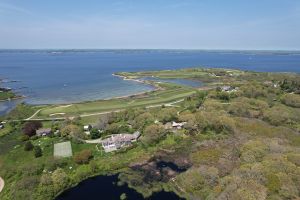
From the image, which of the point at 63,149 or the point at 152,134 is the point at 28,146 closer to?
the point at 63,149

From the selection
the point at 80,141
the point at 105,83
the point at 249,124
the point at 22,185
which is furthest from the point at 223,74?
the point at 22,185

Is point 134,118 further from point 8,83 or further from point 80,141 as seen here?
point 8,83

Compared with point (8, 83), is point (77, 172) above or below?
above

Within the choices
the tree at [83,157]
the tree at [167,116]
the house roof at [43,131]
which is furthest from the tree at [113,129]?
the house roof at [43,131]

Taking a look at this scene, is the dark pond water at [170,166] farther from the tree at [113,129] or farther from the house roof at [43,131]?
the house roof at [43,131]

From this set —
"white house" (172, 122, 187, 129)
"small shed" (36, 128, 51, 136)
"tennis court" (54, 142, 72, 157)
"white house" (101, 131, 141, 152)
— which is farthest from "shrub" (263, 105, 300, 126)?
"small shed" (36, 128, 51, 136)

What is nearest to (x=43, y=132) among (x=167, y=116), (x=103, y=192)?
(x=103, y=192)
